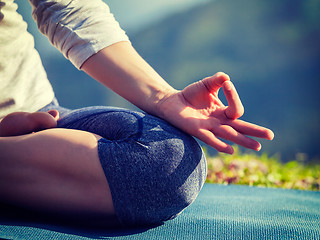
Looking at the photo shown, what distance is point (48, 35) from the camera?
141cm

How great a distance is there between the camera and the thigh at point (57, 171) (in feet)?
3.30

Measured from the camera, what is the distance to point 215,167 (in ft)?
9.79

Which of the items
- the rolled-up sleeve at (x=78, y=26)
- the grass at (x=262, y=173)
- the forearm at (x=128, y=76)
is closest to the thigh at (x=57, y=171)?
the forearm at (x=128, y=76)

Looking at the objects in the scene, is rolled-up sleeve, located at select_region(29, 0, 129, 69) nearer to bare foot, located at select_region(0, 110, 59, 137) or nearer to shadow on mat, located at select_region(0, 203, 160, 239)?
bare foot, located at select_region(0, 110, 59, 137)

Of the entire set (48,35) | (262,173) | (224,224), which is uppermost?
(48,35)

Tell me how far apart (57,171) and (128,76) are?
1.47ft

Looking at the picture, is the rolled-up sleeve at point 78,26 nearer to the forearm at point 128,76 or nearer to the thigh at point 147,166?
the forearm at point 128,76

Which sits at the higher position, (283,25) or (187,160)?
(187,160)

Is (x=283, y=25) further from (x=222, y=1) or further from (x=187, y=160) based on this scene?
(x=187, y=160)

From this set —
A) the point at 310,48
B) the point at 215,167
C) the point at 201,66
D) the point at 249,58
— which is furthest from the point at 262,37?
the point at 215,167

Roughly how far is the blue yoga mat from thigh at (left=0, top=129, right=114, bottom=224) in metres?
0.08

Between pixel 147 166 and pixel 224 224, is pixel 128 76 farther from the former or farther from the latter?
pixel 224 224

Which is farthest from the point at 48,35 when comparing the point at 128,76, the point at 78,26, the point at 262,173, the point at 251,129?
the point at 262,173

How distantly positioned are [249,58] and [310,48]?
1.25 m
